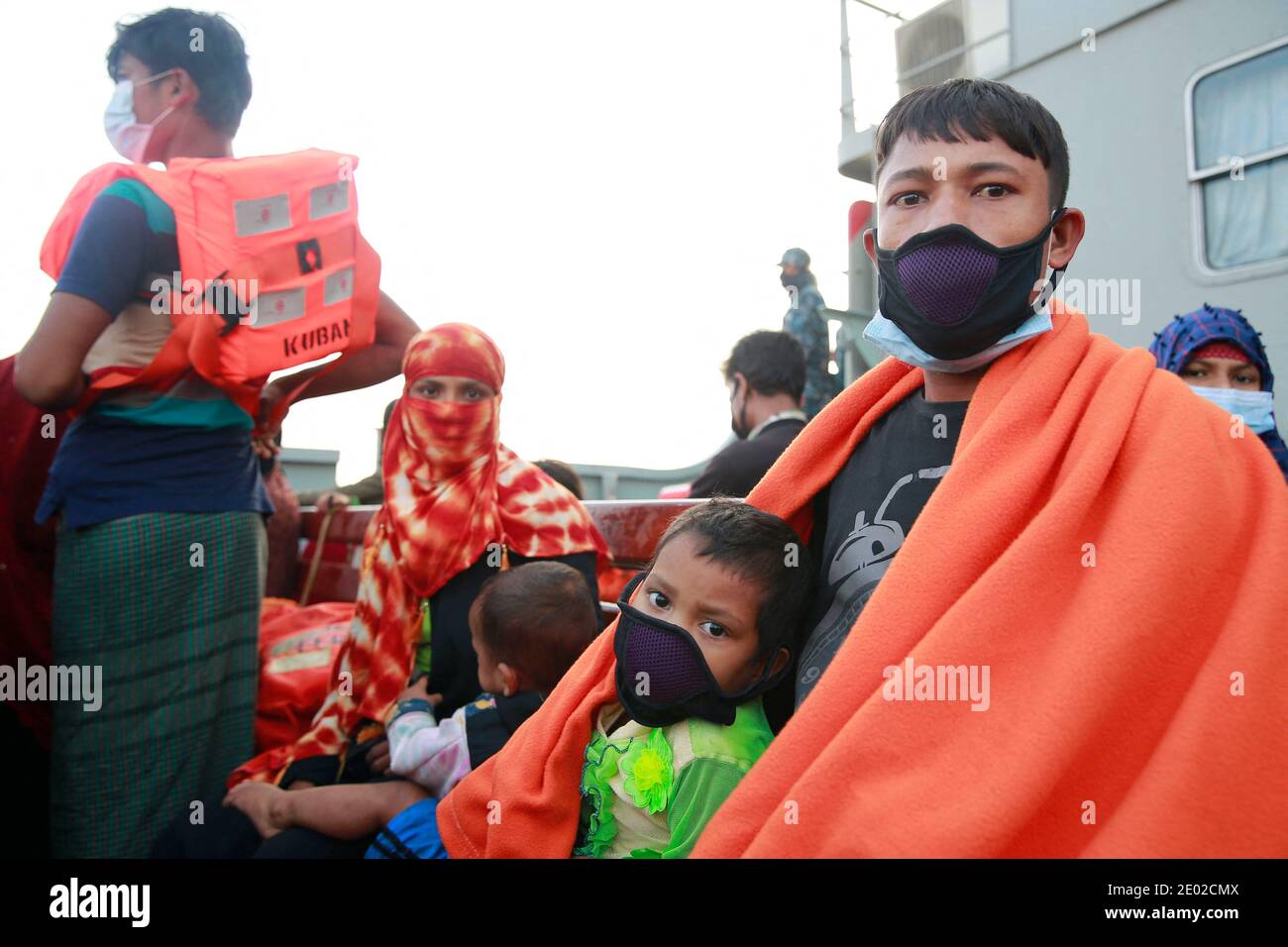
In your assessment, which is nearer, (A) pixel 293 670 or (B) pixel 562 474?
(A) pixel 293 670

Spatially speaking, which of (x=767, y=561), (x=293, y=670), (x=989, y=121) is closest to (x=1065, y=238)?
(x=989, y=121)

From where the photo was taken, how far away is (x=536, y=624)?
89.3 inches

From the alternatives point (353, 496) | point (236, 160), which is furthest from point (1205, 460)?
point (353, 496)

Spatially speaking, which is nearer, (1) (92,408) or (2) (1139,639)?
(2) (1139,639)

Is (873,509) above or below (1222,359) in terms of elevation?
below

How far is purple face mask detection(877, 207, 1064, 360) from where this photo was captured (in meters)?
1.31

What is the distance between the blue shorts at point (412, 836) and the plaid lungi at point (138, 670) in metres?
0.78

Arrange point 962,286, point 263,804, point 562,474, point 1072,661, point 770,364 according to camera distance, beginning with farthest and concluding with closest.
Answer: point 770,364, point 562,474, point 263,804, point 962,286, point 1072,661

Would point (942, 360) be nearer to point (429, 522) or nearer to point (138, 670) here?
point (429, 522)

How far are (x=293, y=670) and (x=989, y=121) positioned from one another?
2886mm

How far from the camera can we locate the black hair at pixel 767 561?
4.88 ft
